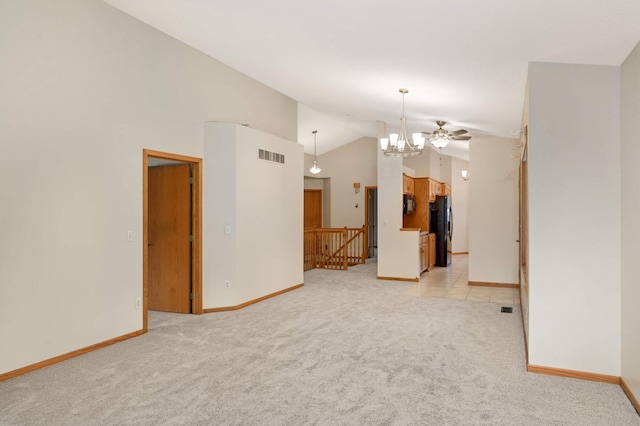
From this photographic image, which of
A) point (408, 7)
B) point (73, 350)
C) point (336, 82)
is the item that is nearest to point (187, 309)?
point (73, 350)

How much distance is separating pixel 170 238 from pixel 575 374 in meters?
4.77

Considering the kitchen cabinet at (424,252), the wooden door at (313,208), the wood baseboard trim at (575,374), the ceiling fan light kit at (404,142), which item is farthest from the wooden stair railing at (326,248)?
the wood baseboard trim at (575,374)

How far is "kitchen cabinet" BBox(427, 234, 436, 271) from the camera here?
9.54 meters

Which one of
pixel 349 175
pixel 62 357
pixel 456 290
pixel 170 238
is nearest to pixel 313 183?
pixel 349 175

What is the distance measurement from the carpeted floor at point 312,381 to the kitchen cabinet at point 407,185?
4356 millimetres

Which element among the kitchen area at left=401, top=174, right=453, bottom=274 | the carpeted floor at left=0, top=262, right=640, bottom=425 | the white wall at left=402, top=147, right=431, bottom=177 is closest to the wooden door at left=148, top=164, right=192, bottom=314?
the carpeted floor at left=0, top=262, right=640, bottom=425

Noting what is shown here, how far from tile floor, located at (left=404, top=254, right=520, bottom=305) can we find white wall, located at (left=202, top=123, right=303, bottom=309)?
2.45m

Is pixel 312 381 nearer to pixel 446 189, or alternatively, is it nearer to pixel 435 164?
pixel 435 164

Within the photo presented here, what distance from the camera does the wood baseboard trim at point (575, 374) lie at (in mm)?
3164

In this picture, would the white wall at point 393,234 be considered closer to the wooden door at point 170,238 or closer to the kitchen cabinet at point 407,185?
the kitchen cabinet at point 407,185

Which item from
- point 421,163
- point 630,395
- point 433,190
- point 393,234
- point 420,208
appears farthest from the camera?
point 421,163

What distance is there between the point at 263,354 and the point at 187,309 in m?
2.00

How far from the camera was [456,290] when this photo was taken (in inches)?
276

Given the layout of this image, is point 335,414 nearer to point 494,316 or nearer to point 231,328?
point 231,328
